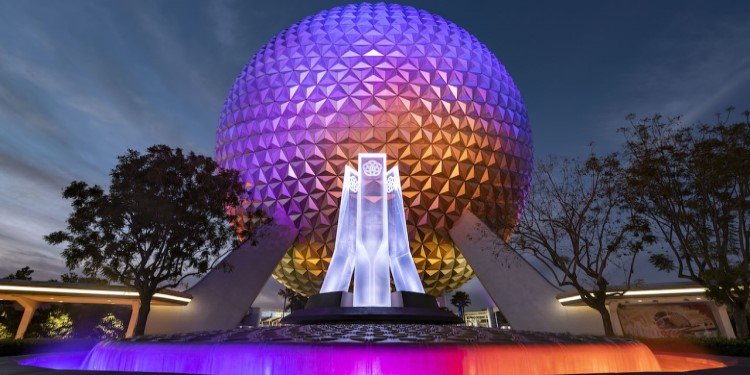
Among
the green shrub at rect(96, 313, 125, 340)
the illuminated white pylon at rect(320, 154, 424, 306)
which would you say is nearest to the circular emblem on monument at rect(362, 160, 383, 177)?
the illuminated white pylon at rect(320, 154, 424, 306)

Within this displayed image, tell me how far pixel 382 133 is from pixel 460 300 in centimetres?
4607

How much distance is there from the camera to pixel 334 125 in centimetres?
2458

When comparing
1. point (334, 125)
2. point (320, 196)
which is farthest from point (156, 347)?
point (334, 125)

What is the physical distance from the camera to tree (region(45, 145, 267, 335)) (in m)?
17.8

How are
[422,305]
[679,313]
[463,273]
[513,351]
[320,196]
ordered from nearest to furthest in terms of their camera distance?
[513,351] → [422,305] → [679,313] → [320,196] → [463,273]

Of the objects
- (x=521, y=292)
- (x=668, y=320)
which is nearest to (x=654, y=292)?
(x=668, y=320)

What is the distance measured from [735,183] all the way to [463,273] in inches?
639

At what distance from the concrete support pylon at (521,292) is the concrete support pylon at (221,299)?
12.6 metres

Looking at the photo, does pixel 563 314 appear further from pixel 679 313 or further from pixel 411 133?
pixel 411 133

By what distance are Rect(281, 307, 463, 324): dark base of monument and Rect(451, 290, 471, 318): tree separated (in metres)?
48.7

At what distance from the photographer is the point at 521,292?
842 inches

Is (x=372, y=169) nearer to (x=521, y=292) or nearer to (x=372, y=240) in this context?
(x=372, y=240)

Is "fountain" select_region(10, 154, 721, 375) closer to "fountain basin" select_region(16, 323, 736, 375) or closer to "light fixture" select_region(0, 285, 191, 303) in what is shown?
"fountain basin" select_region(16, 323, 736, 375)

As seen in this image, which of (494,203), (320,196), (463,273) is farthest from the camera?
(463,273)
